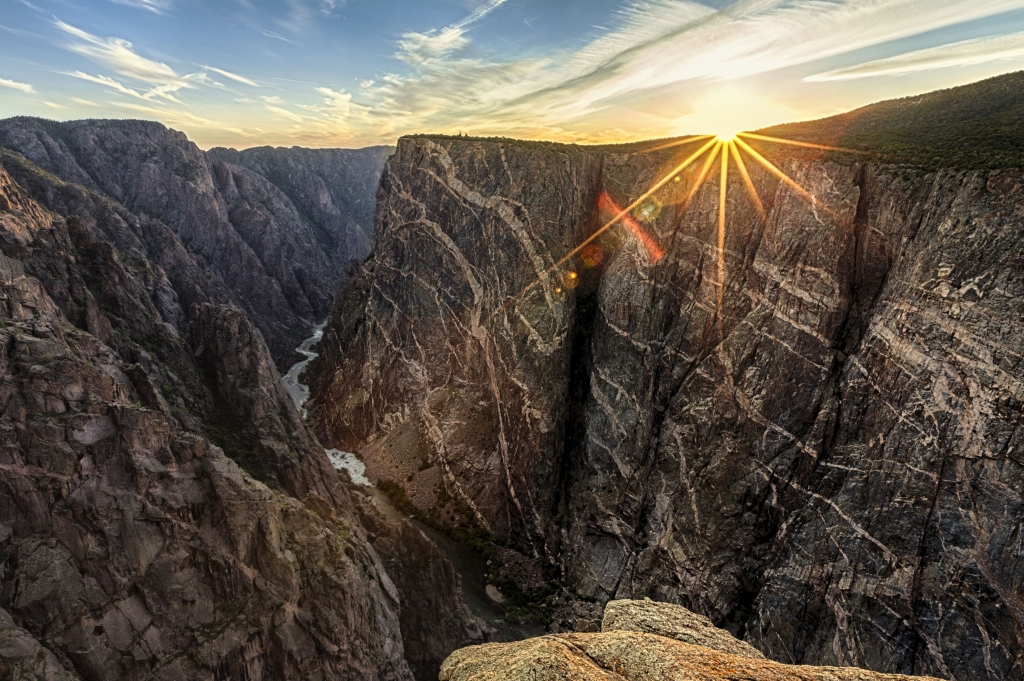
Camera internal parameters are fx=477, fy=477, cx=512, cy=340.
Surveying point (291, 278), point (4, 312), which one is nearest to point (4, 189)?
point (4, 312)

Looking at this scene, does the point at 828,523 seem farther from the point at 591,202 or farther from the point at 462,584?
the point at 591,202

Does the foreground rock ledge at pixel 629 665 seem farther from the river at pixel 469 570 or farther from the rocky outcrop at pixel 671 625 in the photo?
the river at pixel 469 570

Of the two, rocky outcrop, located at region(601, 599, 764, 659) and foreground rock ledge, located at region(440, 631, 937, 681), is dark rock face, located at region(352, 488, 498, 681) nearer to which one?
rocky outcrop, located at region(601, 599, 764, 659)

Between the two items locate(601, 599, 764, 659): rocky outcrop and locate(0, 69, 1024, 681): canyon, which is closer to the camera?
locate(601, 599, 764, 659): rocky outcrop

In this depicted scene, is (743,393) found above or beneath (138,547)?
above

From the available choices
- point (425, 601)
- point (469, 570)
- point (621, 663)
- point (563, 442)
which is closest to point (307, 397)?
point (469, 570)

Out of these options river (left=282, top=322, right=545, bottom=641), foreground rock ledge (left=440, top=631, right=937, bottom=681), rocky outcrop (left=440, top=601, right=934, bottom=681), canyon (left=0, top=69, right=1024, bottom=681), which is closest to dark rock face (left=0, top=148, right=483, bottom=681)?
canyon (left=0, top=69, right=1024, bottom=681)

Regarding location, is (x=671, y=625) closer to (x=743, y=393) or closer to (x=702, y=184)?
(x=743, y=393)
